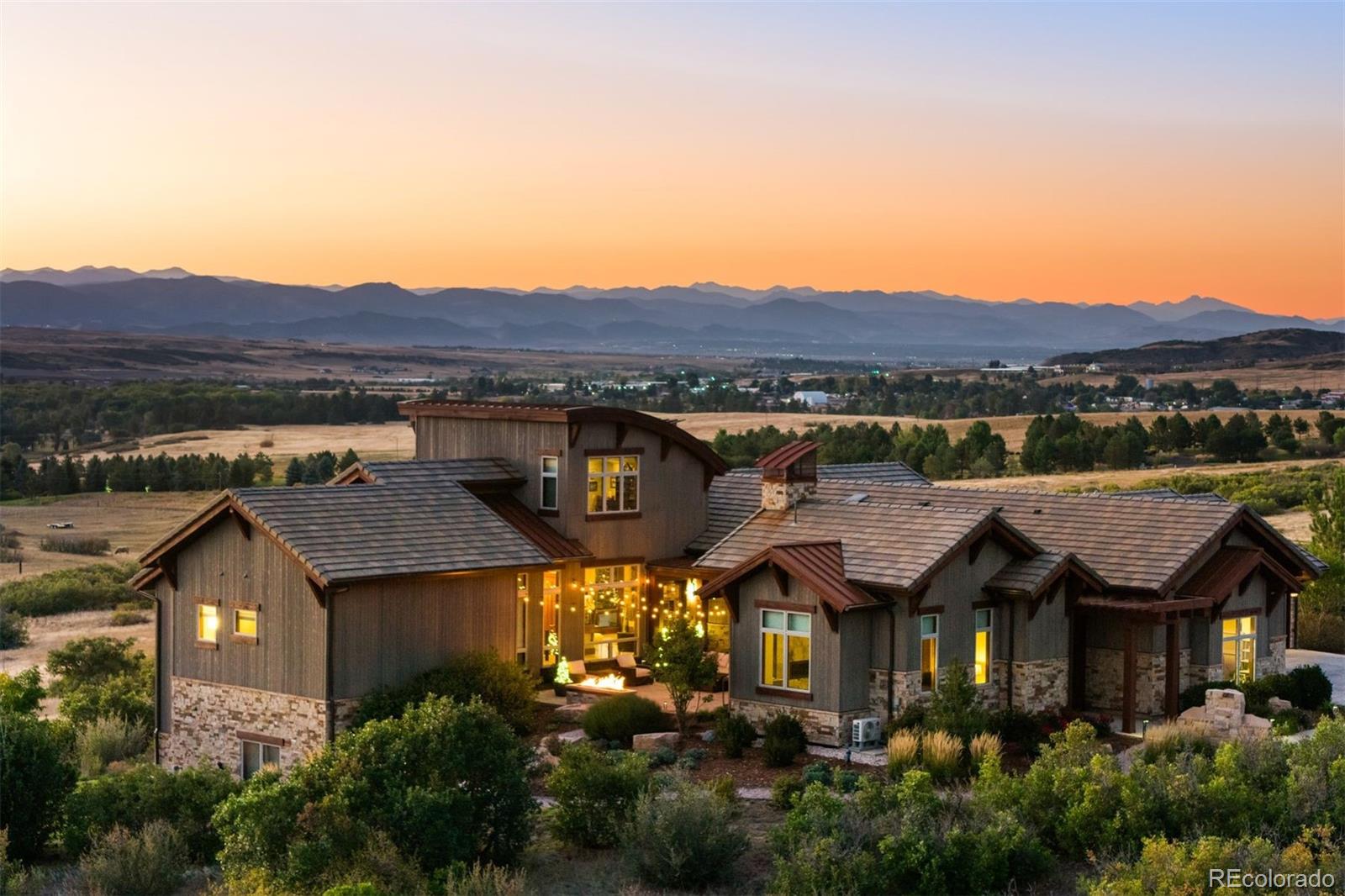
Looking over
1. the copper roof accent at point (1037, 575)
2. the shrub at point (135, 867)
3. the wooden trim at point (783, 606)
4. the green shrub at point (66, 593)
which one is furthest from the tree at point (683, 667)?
the green shrub at point (66, 593)

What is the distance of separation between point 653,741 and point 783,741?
2198 millimetres

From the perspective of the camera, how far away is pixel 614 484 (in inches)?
1262

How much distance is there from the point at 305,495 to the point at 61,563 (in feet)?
94.9

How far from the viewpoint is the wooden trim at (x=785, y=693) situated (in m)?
25.5

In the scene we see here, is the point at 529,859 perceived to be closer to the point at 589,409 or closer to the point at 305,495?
the point at 305,495

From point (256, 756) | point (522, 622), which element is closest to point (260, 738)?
point (256, 756)

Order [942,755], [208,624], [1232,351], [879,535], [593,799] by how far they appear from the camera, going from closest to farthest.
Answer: [593,799], [942,755], [879,535], [208,624], [1232,351]

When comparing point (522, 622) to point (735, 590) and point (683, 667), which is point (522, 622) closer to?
point (683, 667)

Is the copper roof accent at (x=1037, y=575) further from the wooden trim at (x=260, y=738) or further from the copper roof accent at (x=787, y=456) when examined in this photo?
the wooden trim at (x=260, y=738)

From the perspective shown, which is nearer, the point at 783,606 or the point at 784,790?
the point at 784,790

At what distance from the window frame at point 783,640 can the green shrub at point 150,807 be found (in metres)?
8.31

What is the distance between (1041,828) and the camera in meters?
19.3

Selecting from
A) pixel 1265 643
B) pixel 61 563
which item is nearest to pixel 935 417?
pixel 61 563

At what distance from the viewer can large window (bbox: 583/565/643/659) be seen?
104ft
